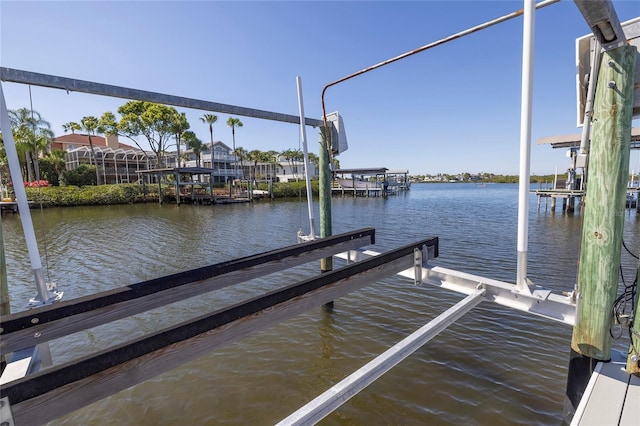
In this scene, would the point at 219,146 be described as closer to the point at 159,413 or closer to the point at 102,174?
the point at 102,174

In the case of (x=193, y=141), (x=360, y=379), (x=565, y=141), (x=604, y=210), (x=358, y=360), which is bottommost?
(x=358, y=360)

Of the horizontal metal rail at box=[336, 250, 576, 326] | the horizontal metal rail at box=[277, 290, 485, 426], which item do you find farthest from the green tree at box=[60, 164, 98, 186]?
the horizontal metal rail at box=[277, 290, 485, 426]

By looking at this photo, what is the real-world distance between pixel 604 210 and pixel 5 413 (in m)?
4.43

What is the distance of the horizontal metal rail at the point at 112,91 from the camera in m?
3.00

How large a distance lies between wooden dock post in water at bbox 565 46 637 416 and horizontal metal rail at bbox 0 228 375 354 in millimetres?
3304

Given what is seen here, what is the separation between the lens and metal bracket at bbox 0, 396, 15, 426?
1.33m

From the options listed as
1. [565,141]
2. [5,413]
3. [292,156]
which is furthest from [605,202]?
[292,156]

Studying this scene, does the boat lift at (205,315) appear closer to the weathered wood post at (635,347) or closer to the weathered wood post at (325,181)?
the weathered wood post at (635,347)

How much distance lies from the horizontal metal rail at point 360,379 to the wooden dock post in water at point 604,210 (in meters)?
1.10

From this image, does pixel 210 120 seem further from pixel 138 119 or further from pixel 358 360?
pixel 358 360

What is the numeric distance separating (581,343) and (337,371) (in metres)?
3.42

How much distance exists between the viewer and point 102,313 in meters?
2.62

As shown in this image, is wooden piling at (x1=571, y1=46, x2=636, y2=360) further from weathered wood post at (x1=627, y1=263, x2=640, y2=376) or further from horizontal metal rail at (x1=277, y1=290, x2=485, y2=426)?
horizontal metal rail at (x1=277, y1=290, x2=485, y2=426)

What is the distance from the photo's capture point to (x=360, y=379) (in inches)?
87.7
